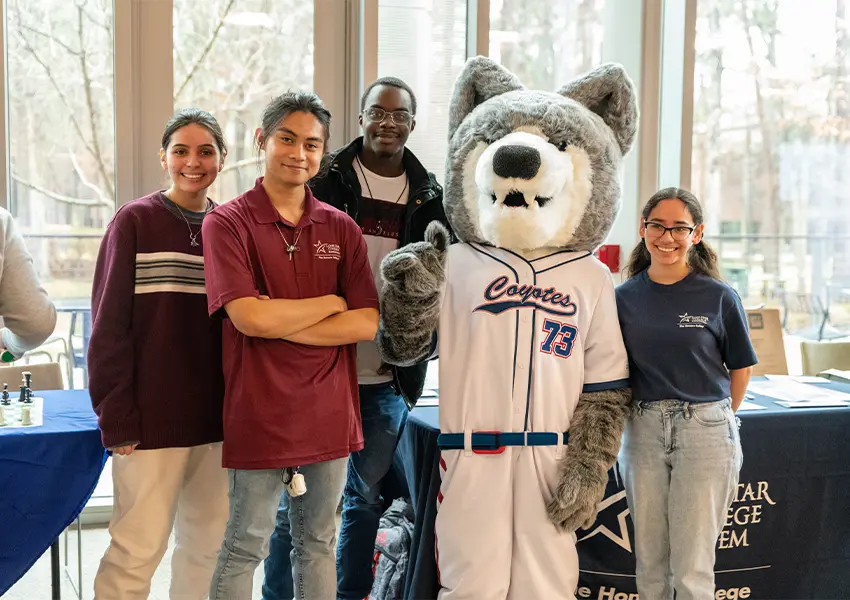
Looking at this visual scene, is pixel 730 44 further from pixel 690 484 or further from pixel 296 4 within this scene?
A: pixel 690 484

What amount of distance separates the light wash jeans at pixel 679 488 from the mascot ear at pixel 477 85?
0.88 metres

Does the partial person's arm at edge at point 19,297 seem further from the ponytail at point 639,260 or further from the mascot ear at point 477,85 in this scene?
the ponytail at point 639,260

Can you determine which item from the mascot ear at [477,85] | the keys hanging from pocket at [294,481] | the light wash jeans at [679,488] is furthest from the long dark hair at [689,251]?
the keys hanging from pocket at [294,481]

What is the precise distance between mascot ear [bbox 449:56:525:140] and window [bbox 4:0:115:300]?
1698 mm

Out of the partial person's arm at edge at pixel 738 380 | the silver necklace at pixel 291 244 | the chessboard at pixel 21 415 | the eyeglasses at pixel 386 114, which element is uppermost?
the eyeglasses at pixel 386 114

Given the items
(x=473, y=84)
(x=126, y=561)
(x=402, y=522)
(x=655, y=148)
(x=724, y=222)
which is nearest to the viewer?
(x=126, y=561)

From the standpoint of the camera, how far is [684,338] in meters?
2.15

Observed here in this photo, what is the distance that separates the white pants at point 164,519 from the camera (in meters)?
2.03

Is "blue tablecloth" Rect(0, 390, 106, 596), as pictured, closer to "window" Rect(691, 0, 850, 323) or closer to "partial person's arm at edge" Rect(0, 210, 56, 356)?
"partial person's arm at edge" Rect(0, 210, 56, 356)

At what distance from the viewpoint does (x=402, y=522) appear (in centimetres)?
257

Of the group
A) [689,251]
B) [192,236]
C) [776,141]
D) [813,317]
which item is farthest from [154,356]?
[813,317]

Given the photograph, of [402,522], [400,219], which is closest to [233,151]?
[400,219]

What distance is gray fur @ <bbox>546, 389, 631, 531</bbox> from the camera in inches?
77.0

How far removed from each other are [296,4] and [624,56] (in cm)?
156
